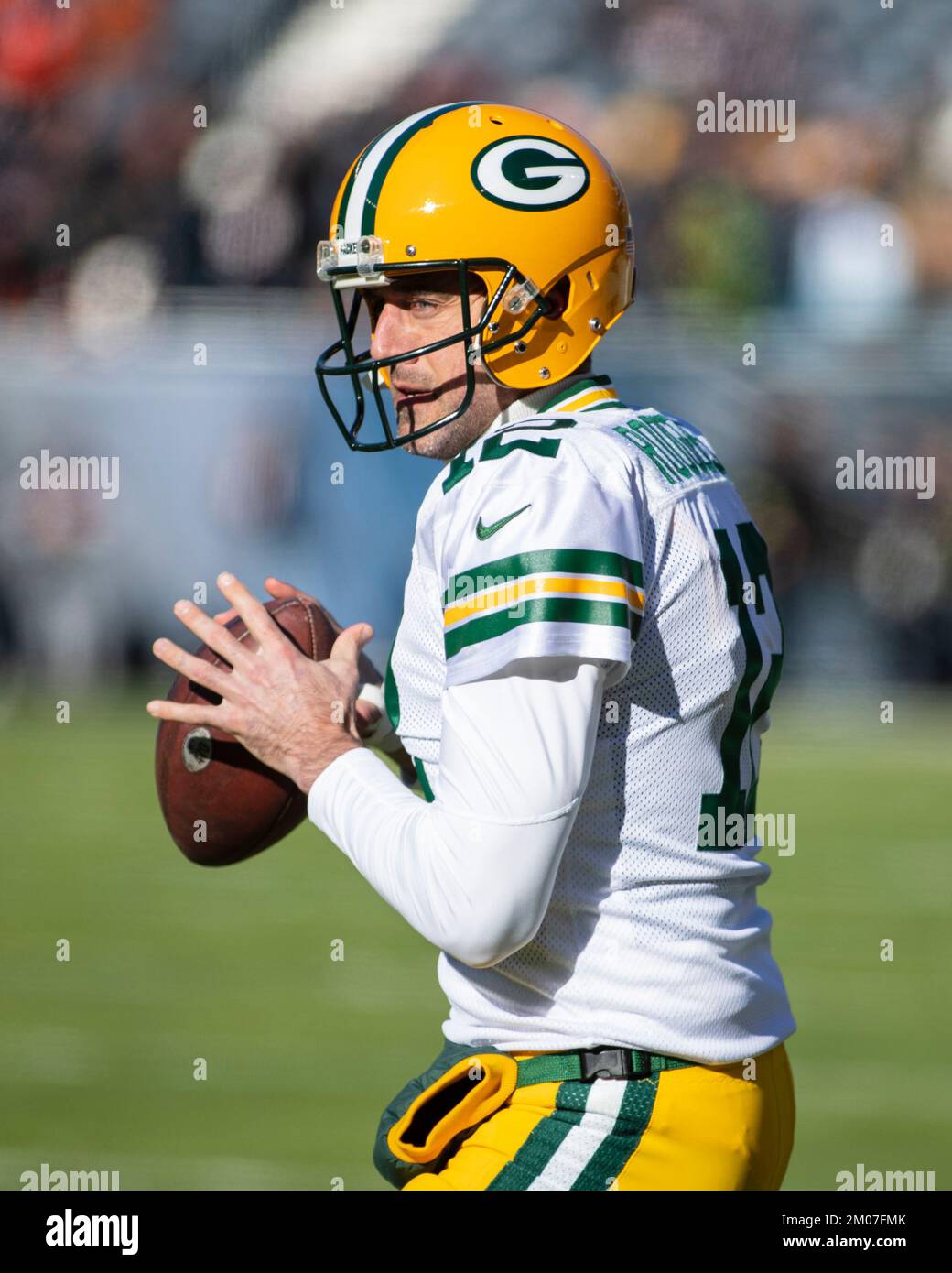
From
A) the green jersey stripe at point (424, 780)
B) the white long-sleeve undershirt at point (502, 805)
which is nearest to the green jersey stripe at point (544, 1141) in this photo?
the white long-sleeve undershirt at point (502, 805)

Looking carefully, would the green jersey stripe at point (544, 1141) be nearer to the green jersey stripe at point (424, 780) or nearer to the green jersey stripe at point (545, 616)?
the green jersey stripe at point (424, 780)

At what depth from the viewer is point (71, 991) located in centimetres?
529

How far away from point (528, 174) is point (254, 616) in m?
0.69

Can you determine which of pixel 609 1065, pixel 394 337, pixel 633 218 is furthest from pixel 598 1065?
pixel 633 218

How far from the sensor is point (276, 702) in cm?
206

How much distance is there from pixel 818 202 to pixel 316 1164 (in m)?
10.0

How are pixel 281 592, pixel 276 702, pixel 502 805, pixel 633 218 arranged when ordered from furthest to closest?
pixel 633 218 → pixel 281 592 → pixel 276 702 → pixel 502 805

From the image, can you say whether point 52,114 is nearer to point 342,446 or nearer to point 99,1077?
point 342,446

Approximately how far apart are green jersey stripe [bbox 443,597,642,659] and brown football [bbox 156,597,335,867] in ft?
2.26

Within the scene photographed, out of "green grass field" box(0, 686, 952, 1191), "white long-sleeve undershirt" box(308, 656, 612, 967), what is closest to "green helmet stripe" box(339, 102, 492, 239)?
"white long-sleeve undershirt" box(308, 656, 612, 967)

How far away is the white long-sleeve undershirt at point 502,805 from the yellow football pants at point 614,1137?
8.1 inches

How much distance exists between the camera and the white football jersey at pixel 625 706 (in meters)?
1.82

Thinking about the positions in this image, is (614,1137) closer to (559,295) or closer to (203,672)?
(203,672)

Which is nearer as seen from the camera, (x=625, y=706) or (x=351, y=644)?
(x=625, y=706)
